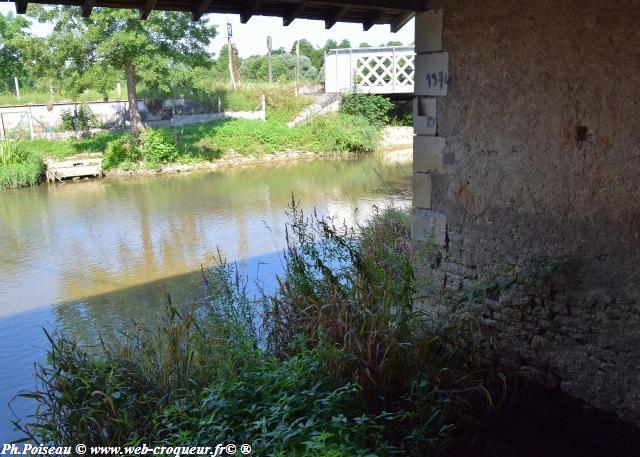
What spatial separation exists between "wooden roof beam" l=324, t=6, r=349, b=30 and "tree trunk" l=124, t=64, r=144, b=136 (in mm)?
13395

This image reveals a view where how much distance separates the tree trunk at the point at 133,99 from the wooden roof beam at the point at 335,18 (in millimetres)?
13395

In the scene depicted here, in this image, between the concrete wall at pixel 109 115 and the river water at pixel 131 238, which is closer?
the river water at pixel 131 238

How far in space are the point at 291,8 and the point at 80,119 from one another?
1698 centimetres

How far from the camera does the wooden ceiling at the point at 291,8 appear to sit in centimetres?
406

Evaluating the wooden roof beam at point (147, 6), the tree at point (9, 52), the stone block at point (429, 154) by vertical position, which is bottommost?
the stone block at point (429, 154)

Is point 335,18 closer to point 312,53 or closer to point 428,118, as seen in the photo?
point 428,118

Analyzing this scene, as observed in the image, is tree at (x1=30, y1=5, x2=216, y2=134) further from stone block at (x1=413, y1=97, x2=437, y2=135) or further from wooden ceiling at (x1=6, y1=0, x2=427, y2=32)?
stone block at (x1=413, y1=97, x2=437, y2=135)

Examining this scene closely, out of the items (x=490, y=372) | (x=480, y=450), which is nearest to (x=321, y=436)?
(x=480, y=450)

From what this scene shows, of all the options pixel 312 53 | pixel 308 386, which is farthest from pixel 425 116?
pixel 312 53

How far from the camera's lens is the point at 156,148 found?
17.6 metres

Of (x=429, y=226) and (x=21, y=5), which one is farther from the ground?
(x=21, y=5)

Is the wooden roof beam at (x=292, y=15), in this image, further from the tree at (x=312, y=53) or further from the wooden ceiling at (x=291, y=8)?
the tree at (x=312, y=53)

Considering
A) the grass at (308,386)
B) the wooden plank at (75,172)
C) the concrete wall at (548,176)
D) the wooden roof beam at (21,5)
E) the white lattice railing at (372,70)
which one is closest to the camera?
the grass at (308,386)

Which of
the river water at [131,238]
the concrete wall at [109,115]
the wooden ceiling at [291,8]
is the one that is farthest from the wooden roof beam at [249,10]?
the concrete wall at [109,115]
